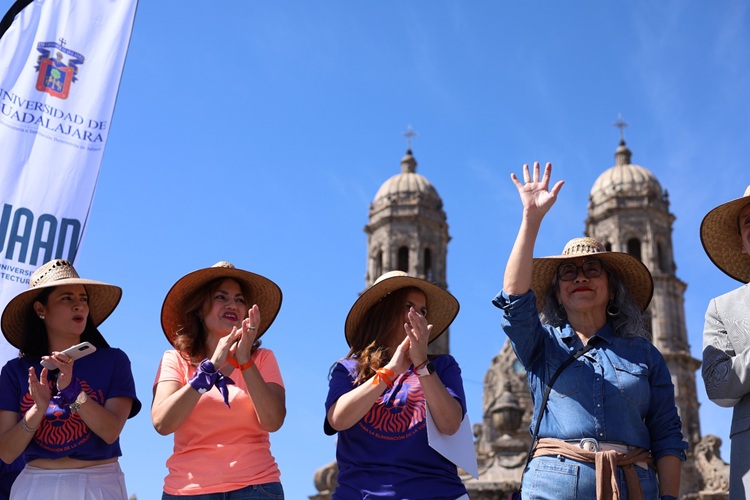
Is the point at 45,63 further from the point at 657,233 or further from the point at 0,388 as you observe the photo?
the point at 657,233

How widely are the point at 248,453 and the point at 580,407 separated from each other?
1.67 meters

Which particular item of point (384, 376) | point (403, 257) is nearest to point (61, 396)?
point (384, 376)

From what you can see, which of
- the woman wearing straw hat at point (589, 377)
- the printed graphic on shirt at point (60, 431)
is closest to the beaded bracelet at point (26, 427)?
the printed graphic on shirt at point (60, 431)

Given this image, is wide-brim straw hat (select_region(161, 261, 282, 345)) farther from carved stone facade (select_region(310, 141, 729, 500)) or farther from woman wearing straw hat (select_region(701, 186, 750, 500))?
carved stone facade (select_region(310, 141, 729, 500))

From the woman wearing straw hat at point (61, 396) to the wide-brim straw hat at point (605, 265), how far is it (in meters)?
2.26

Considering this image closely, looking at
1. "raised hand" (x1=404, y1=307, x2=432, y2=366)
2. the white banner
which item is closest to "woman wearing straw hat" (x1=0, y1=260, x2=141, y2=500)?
the white banner

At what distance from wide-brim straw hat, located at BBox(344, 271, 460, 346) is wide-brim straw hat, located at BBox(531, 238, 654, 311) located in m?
0.50

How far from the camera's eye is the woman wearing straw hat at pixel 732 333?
15.0 ft

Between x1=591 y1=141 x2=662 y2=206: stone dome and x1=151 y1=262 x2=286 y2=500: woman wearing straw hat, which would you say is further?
x1=591 y1=141 x2=662 y2=206: stone dome

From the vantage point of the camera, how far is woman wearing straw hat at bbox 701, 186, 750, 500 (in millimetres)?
4582

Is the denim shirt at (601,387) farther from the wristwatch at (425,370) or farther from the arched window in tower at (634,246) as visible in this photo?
the arched window in tower at (634,246)

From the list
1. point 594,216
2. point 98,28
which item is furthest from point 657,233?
point 98,28

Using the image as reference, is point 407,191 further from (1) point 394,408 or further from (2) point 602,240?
(1) point 394,408

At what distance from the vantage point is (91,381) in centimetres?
516
